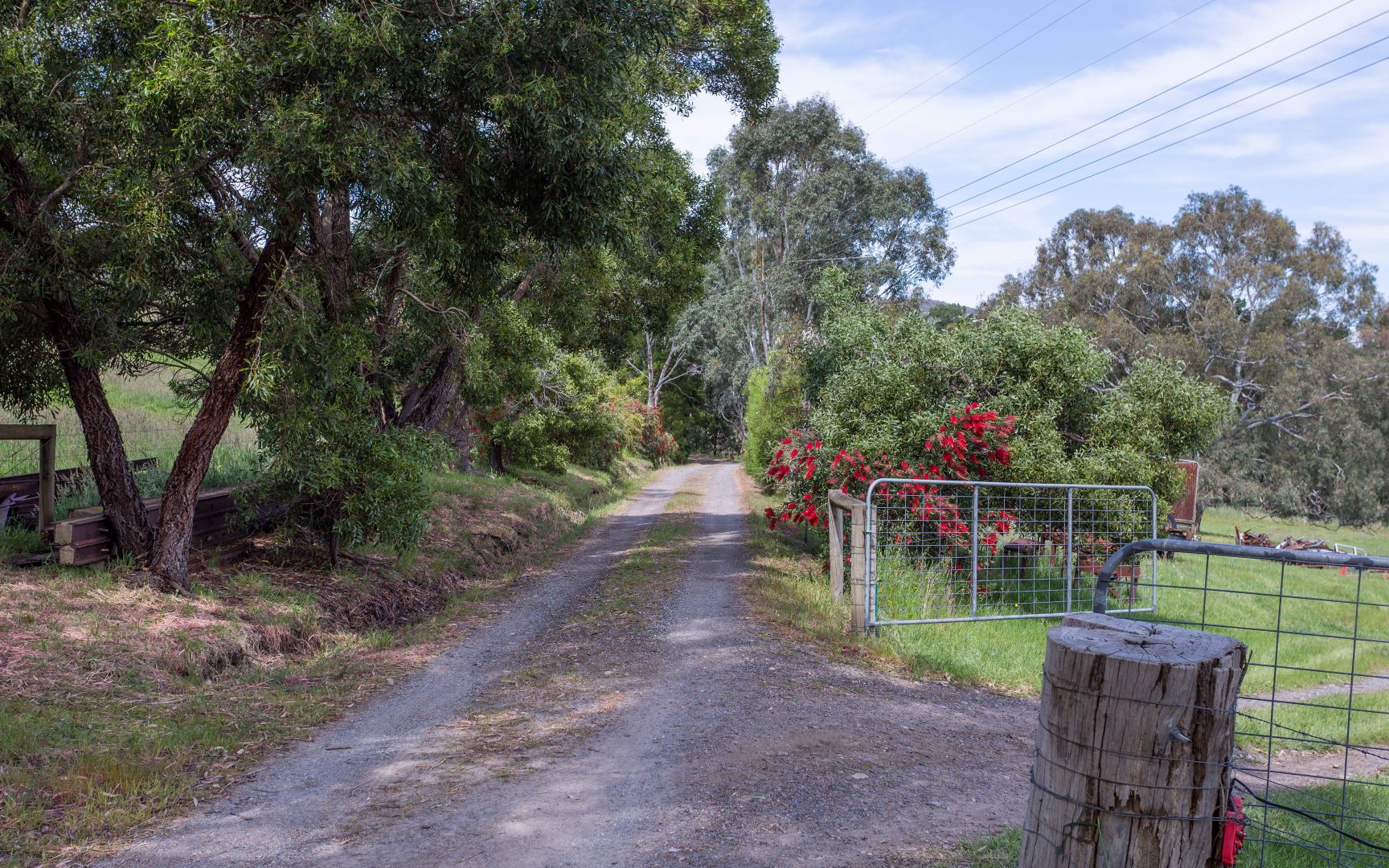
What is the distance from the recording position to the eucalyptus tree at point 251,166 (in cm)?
773

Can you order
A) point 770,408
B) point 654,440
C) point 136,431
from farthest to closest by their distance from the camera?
point 654,440, point 770,408, point 136,431

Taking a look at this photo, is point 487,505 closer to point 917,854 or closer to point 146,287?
point 146,287

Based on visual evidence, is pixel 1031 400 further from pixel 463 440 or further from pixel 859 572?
pixel 463 440

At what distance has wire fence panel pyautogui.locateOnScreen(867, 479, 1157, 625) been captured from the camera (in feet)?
30.8

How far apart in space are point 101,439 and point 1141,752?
937cm

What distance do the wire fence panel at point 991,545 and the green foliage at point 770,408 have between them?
9.11 metres

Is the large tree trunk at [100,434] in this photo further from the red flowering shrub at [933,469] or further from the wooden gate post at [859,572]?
the red flowering shrub at [933,469]

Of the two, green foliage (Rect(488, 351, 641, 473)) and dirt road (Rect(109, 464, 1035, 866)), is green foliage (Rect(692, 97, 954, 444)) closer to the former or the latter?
green foliage (Rect(488, 351, 641, 473))

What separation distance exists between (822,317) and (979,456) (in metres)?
5.00

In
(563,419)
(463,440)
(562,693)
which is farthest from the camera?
(563,419)

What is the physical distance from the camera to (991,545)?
10.2 m

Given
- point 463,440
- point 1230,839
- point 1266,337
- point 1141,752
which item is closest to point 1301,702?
point 1230,839

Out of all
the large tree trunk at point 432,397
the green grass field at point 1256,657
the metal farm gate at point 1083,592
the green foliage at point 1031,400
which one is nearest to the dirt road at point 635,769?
the green grass field at point 1256,657

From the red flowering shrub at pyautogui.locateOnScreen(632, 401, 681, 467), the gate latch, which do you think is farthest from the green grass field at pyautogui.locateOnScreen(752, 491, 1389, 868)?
the red flowering shrub at pyautogui.locateOnScreen(632, 401, 681, 467)
